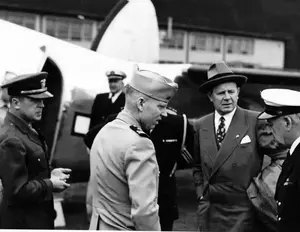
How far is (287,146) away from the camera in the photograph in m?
2.67

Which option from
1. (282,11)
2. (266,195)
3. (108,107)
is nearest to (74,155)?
(108,107)

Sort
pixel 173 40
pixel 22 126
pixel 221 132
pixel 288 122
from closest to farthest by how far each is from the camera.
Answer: pixel 288 122 → pixel 22 126 → pixel 221 132 → pixel 173 40

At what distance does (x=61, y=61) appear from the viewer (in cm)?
733

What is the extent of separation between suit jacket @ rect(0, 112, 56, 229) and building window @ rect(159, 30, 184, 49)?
27715 mm

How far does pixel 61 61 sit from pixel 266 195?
4.83m

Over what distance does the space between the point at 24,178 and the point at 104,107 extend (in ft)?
11.4

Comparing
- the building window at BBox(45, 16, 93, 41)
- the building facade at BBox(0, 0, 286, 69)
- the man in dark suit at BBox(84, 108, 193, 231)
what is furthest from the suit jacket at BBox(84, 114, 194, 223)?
the building window at BBox(45, 16, 93, 41)

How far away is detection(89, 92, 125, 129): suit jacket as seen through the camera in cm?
631

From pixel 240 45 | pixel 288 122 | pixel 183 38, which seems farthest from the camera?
pixel 240 45

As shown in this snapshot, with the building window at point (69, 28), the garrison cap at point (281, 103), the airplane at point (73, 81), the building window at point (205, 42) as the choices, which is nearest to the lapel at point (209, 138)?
the garrison cap at point (281, 103)

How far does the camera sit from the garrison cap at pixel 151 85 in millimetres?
2523

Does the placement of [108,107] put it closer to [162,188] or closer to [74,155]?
[74,155]

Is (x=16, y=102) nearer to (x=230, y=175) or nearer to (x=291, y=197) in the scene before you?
(x=230, y=175)

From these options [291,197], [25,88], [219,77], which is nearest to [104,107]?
[219,77]
